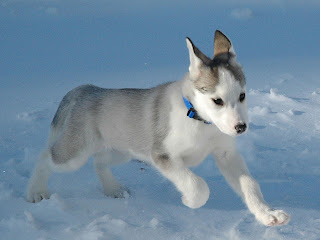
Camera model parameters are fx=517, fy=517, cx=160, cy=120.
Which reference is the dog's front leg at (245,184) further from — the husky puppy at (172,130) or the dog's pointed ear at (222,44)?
the dog's pointed ear at (222,44)

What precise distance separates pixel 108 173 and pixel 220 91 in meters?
1.67

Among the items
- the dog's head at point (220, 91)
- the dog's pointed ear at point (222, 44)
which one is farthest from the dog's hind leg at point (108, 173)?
the dog's pointed ear at point (222, 44)

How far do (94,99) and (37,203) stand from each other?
100 cm

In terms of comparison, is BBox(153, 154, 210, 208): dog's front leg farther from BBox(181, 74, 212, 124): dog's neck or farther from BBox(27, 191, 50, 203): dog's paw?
BBox(27, 191, 50, 203): dog's paw

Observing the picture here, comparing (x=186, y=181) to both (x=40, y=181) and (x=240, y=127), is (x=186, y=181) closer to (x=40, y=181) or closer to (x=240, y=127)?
(x=240, y=127)

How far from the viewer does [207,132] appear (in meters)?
3.80

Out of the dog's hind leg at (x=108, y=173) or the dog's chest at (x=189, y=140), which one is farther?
the dog's hind leg at (x=108, y=173)

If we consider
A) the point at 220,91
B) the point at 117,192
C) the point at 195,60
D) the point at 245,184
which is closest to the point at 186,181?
the point at 245,184

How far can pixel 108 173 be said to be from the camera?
467 centimetres

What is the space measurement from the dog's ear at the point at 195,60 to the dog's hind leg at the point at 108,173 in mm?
1318

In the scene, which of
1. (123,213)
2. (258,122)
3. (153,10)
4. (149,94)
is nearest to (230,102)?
(149,94)

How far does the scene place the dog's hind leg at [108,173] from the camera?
4.62 meters

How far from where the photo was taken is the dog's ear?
3.58 meters

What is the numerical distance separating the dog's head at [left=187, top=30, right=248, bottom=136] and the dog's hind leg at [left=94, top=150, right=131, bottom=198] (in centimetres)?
126
